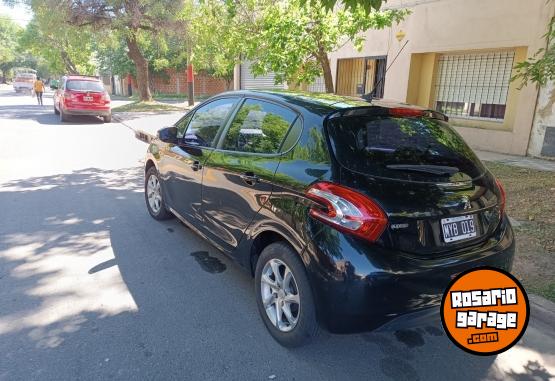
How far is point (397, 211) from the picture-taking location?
2.35 metres

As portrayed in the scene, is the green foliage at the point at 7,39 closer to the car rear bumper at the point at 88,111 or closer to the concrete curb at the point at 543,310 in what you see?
the car rear bumper at the point at 88,111

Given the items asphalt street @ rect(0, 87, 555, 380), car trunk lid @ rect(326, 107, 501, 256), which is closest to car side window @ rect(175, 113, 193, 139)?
asphalt street @ rect(0, 87, 555, 380)

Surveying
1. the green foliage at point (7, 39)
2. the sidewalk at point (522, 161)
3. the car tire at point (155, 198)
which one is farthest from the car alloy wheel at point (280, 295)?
the green foliage at point (7, 39)

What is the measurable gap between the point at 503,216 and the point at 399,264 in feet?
3.74

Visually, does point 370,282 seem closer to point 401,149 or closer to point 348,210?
point 348,210

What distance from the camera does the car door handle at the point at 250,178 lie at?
9.84 ft

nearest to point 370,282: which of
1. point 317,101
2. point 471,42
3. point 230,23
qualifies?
point 317,101

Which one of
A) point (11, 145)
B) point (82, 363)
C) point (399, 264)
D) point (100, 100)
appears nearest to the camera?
point (399, 264)

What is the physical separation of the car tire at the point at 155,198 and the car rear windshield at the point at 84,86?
481 inches

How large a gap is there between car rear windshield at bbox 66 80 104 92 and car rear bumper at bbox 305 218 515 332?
15650 millimetres

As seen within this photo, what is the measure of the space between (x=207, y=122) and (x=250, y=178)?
126 centimetres

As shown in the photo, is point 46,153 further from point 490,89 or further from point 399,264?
point 490,89

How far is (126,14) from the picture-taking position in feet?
66.0

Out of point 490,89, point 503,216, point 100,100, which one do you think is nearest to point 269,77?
point 100,100
